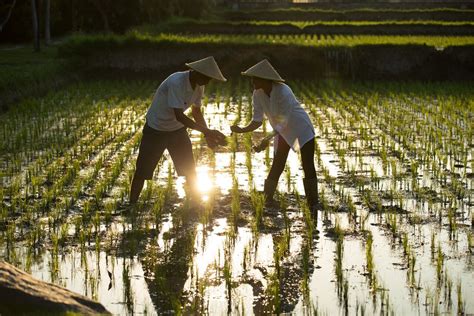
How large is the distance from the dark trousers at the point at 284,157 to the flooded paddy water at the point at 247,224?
0.73 feet

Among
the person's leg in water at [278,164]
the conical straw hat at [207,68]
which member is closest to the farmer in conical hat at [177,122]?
the conical straw hat at [207,68]

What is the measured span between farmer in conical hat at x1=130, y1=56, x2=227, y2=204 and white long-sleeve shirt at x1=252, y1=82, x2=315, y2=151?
14.2 inches

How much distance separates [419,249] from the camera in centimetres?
536

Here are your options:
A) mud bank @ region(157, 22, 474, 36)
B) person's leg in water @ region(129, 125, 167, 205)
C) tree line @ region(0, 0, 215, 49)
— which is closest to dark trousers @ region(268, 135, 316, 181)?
person's leg in water @ region(129, 125, 167, 205)

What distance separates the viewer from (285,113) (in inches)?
245

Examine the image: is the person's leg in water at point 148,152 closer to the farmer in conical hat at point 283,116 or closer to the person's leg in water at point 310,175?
the farmer in conical hat at point 283,116

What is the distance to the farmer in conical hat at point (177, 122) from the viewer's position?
5992 mm

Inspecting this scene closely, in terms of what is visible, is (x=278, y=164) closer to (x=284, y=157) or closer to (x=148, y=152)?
(x=284, y=157)

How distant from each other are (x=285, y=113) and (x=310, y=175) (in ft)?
1.59

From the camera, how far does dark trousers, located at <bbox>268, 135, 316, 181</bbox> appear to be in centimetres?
629

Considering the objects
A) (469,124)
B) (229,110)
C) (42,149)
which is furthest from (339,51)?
(42,149)

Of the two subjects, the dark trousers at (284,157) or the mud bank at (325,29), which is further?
the mud bank at (325,29)

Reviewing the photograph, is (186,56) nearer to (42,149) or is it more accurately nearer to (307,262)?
(42,149)

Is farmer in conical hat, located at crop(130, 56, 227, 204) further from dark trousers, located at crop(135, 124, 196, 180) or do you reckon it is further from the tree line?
the tree line
